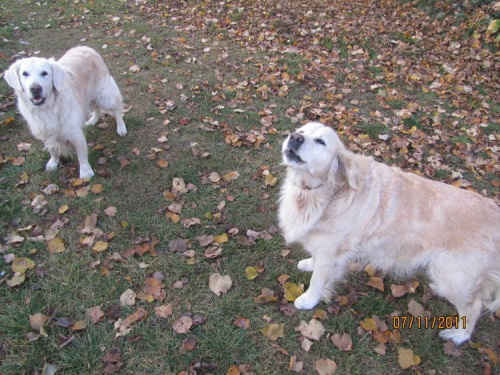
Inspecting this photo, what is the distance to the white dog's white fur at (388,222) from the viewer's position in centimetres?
250

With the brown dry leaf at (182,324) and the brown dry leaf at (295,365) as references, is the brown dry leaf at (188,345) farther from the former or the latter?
the brown dry leaf at (295,365)

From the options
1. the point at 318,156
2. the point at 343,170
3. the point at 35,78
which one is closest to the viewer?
the point at 318,156

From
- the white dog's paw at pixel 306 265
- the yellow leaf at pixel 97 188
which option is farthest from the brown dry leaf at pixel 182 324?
the yellow leaf at pixel 97 188

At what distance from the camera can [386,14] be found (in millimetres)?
9062

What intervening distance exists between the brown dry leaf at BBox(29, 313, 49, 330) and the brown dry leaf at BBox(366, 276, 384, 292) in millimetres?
2877

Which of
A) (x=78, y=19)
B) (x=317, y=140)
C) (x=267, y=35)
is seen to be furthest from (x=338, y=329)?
(x=78, y=19)

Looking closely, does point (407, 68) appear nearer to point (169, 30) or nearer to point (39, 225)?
point (169, 30)

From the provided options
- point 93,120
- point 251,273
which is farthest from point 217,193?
point 93,120

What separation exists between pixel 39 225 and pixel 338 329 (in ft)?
10.4

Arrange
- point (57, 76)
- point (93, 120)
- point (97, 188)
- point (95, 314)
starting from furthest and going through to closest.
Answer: point (93, 120) → point (97, 188) → point (57, 76) → point (95, 314)

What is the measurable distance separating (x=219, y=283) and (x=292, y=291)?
69 cm

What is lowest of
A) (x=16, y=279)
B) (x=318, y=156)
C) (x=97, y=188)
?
(x=16, y=279)

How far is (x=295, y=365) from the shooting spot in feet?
8.79

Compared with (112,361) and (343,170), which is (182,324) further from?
(343,170)
